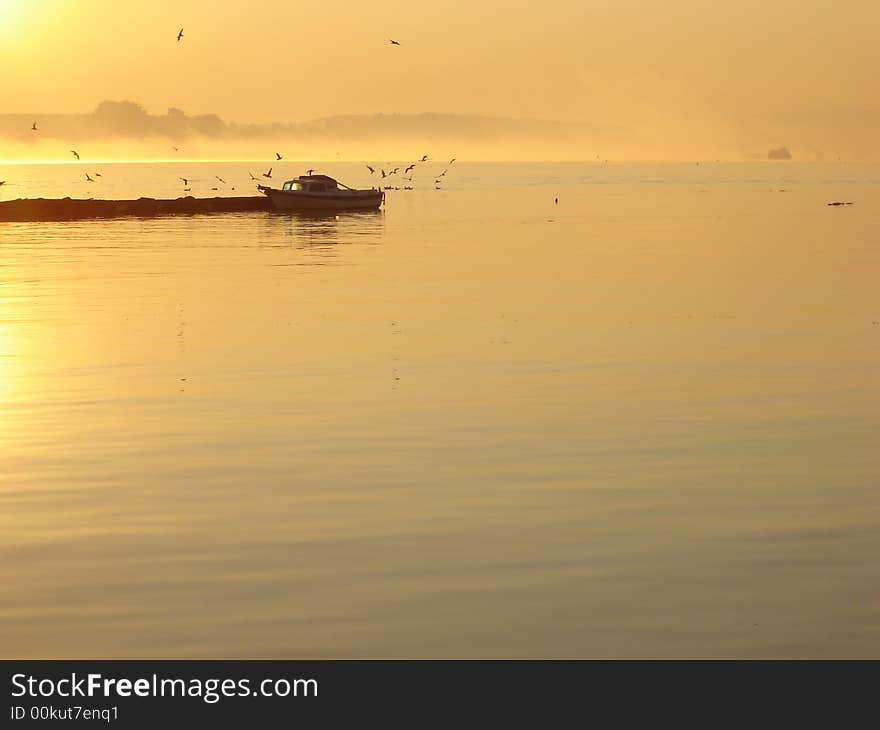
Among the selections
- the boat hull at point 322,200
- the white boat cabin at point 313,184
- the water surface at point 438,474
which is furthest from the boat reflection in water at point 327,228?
the water surface at point 438,474

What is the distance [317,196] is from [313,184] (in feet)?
5.81

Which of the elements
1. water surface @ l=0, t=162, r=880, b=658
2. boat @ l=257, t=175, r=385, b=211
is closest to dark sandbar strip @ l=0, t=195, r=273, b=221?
boat @ l=257, t=175, r=385, b=211

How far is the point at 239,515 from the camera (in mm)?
19953

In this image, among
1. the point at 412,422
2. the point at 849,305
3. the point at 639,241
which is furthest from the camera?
the point at 639,241

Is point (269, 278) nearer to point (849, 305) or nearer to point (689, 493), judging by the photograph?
point (849, 305)

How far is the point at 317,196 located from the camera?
128 metres

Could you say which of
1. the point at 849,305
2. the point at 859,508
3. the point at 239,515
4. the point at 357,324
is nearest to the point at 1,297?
the point at 357,324

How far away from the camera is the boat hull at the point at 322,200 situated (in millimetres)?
126812

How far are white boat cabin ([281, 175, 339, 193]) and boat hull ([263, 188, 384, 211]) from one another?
0.92m

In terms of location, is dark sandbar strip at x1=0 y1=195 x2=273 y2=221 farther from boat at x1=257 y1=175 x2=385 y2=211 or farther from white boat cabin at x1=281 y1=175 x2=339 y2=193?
boat at x1=257 y1=175 x2=385 y2=211

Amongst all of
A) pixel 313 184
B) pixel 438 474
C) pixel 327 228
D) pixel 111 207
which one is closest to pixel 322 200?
pixel 313 184

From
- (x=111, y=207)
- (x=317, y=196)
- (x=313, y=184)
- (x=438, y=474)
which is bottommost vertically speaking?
(x=438, y=474)

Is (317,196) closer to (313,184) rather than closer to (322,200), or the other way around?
(322,200)

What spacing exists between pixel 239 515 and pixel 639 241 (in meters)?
73.4
